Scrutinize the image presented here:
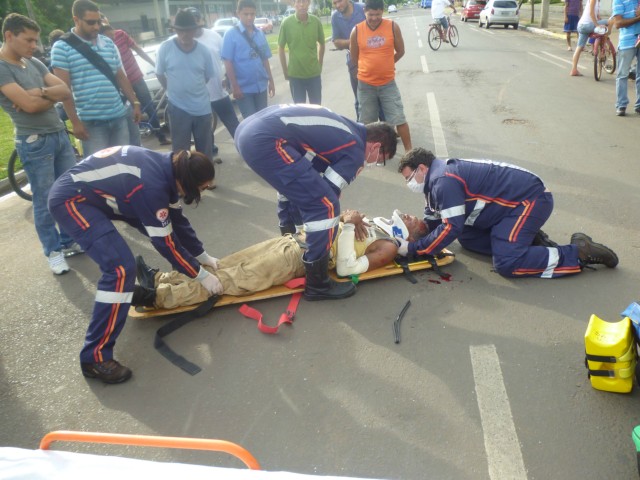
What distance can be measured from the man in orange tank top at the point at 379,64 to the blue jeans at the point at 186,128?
2.16m

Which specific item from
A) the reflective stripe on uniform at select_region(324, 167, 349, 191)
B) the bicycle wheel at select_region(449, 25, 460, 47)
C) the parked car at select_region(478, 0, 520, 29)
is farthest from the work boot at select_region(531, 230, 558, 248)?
the parked car at select_region(478, 0, 520, 29)

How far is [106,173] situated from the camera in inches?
114

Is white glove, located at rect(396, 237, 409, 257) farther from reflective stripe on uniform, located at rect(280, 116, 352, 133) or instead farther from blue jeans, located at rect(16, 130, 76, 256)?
blue jeans, located at rect(16, 130, 76, 256)

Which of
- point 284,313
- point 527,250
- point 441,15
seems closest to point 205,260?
point 284,313

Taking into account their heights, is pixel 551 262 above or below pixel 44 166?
below

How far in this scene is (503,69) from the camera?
41.5 ft

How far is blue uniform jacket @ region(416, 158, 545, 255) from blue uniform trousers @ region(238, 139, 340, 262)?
2.66 feet

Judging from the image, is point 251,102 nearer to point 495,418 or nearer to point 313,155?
point 313,155

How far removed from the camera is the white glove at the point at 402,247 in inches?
154

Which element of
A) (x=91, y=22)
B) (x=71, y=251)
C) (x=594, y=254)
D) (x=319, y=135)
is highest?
(x=91, y=22)

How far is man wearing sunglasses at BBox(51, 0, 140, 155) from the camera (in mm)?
4477

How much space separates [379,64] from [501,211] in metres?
3.27

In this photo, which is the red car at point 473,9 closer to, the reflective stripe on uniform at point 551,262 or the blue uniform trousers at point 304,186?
the reflective stripe on uniform at point 551,262

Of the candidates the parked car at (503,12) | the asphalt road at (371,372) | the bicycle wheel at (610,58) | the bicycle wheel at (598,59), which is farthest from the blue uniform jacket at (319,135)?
the parked car at (503,12)
